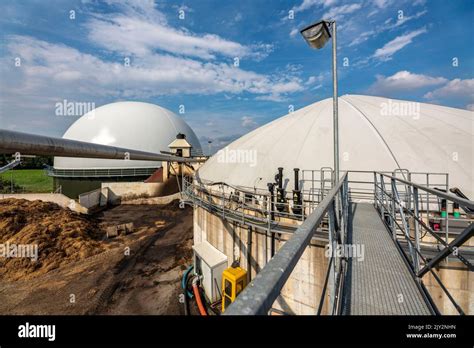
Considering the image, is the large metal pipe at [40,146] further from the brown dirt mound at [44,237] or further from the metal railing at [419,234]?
the brown dirt mound at [44,237]

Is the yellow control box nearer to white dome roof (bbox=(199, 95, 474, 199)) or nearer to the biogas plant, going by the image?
the biogas plant

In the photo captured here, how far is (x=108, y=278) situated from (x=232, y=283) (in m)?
7.65

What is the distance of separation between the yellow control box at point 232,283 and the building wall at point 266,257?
33cm

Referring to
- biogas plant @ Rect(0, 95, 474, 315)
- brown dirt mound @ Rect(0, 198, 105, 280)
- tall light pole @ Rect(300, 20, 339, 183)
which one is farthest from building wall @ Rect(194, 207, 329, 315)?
brown dirt mound @ Rect(0, 198, 105, 280)

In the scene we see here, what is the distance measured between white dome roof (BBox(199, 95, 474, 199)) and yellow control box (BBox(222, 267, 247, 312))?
405cm

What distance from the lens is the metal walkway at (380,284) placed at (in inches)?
94.4

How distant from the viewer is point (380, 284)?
283 centimetres

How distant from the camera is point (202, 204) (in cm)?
1179

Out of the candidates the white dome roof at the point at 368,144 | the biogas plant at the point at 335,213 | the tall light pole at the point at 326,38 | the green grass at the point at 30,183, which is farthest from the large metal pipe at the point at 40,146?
the green grass at the point at 30,183

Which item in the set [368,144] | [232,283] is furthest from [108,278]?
[368,144]

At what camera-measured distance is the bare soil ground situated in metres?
10.1

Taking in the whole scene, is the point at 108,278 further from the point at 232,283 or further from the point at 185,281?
the point at 232,283
